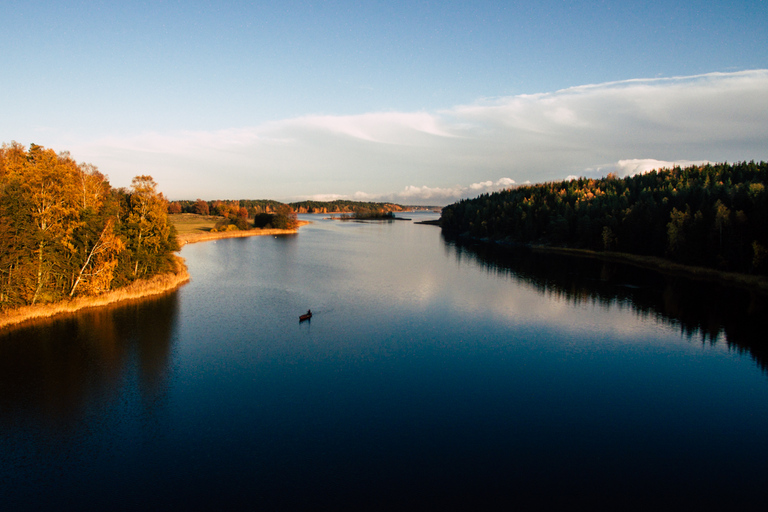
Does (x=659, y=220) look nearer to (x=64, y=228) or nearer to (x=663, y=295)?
(x=663, y=295)

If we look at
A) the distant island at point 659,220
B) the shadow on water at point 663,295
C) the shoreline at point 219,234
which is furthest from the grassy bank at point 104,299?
the distant island at point 659,220

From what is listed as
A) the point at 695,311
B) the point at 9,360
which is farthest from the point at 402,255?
the point at 9,360

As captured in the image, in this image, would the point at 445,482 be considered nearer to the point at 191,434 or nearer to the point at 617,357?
the point at 191,434

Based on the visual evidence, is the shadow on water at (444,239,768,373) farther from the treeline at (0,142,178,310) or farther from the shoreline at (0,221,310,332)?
the treeline at (0,142,178,310)


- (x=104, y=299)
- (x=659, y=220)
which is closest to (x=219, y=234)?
(x=104, y=299)

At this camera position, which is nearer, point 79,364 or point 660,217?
point 79,364

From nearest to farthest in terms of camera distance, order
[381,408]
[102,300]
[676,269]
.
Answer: [381,408], [102,300], [676,269]
